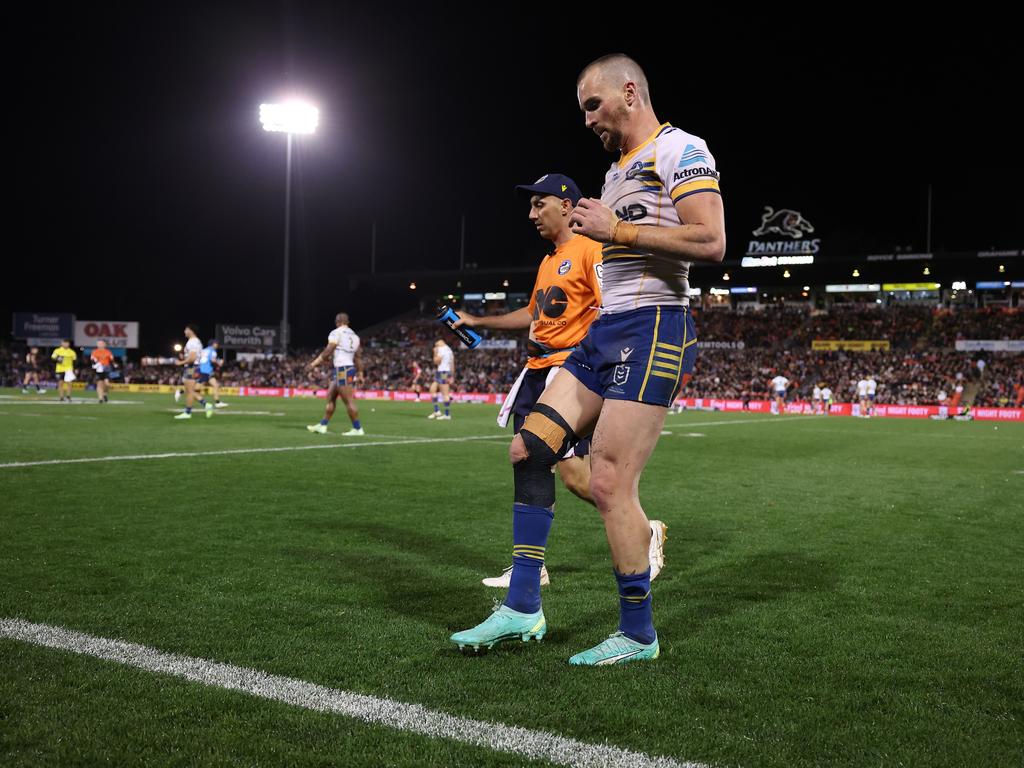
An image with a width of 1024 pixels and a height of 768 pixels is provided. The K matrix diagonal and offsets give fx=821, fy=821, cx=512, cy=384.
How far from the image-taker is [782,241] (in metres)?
51.9

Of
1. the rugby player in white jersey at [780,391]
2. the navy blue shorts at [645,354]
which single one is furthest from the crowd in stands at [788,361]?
the navy blue shorts at [645,354]

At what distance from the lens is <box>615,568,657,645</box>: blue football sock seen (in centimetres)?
322

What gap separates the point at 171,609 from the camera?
3691mm

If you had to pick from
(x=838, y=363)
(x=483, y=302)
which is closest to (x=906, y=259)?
(x=838, y=363)

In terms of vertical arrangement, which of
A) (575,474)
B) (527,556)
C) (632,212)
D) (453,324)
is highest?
(632,212)

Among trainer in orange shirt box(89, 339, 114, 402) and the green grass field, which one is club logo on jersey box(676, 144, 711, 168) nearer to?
the green grass field

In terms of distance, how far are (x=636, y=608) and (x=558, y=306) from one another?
212 centimetres

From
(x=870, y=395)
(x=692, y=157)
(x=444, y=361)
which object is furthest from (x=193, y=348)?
(x=870, y=395)

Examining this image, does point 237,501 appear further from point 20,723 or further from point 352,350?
point 352,350

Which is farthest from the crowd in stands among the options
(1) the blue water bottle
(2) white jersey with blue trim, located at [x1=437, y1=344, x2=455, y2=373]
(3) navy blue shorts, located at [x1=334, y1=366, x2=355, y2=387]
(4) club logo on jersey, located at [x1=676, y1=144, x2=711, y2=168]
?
(4) club logo on jersey, located at [x1=676, y1=144, x2=711, y2=168]

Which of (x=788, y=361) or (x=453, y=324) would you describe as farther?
(x=788, y=361)

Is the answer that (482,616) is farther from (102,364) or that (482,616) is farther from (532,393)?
(102,364)

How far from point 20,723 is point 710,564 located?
377 centimetres

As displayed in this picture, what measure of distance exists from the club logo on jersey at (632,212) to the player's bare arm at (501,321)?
→ 145 cm
